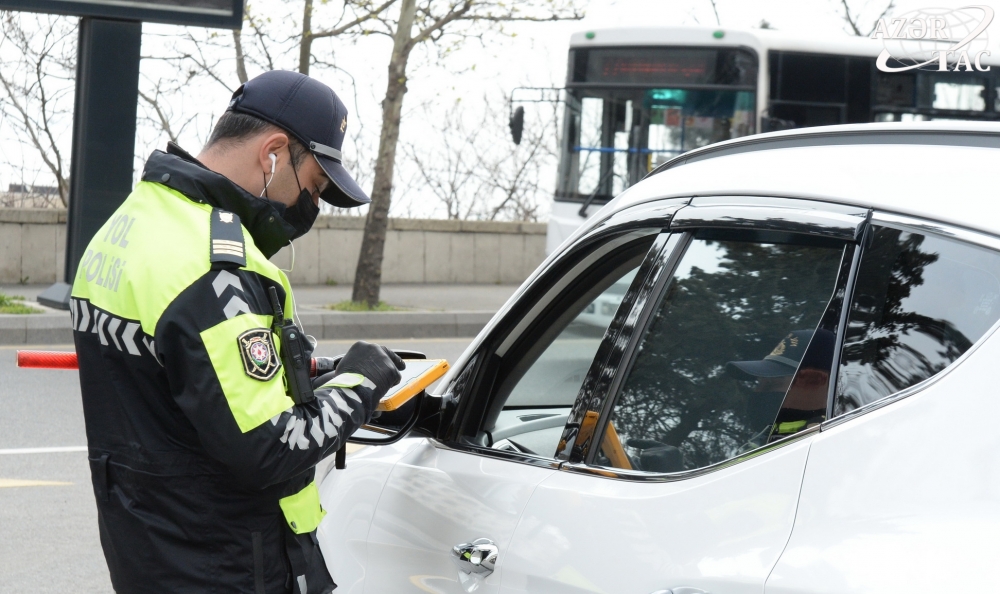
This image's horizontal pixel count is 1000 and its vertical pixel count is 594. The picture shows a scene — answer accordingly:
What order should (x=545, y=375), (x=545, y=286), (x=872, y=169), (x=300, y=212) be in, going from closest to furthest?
1. (x=872, y=169)
2. (x=300, y=212)
3. (x=545, y=286)
4. (x=545, y=375)

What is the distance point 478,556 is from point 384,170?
39.0 feet

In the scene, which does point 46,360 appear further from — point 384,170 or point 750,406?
point 384,170

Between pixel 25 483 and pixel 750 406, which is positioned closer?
pixel 750 406

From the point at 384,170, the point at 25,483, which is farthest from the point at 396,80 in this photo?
the point at 25,483

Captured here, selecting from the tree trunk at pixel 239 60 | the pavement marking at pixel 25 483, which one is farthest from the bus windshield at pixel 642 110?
the tree trunk at pixel 239 60

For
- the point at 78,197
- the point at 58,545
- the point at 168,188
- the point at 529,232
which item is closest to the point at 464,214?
the point at 529,232

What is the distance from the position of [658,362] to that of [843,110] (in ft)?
Answer: 32.2

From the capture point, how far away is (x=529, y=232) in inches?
748

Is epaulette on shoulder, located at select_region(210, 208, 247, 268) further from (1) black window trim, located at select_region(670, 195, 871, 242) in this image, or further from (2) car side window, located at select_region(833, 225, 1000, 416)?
(2) car side window, located at select_region(833, 225, 1000, 416)

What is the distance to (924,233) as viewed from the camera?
4.87 feet

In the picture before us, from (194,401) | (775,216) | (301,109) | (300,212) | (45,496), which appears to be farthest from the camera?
(45,496)

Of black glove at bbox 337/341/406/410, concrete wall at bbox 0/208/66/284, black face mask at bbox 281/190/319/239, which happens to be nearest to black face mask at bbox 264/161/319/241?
black face mask at bbox 281/190/319/239

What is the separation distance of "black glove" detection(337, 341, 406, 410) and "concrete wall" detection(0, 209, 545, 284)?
42.0ft

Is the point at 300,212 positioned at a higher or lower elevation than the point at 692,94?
lower
